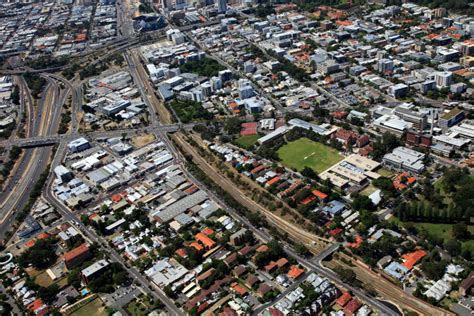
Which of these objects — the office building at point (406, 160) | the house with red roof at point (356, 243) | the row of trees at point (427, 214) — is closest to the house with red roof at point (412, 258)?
the house with red roof at point (356, 243)

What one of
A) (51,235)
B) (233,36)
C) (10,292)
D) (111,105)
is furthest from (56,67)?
(10,292)

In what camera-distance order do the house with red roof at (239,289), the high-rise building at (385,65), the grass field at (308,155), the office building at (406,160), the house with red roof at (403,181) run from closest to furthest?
the house with red roof at (239,289), the house with red roof at (403,181), the office building at (406,160), the grass field at (308,155), the high-rise building at (385,65)

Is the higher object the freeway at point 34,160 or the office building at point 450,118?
the office building at point 450,118

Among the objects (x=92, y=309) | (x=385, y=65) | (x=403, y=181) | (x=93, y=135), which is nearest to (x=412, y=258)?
(x=403, y=181)

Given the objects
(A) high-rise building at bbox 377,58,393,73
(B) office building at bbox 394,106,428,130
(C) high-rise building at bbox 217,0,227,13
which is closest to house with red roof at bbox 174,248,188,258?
(B) office building at bbox 394,106,428,130

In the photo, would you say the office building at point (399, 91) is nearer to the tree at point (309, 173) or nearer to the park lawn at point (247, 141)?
the park lawn at point (247, 141)

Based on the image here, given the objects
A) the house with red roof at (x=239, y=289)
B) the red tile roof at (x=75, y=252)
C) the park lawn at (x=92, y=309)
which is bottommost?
the park lawn at (x=92, y=309)

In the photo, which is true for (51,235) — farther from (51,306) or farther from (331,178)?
(331,178)

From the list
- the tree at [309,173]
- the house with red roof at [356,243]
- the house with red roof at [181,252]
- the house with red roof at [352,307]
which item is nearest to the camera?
the house with red roof at [352,307]
